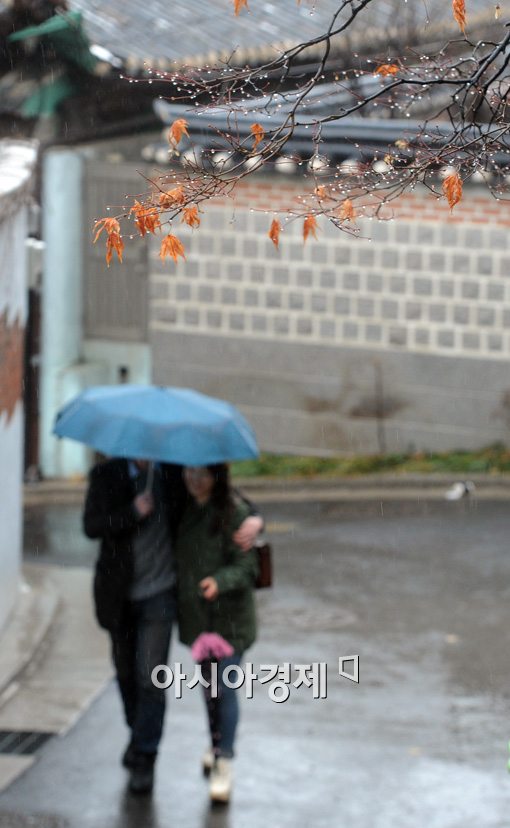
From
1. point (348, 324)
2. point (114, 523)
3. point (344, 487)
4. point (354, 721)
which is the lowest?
point (354, 721)

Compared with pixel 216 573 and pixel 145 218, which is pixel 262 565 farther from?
pixel 145 218

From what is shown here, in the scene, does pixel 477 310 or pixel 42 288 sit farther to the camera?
pixel 42 288

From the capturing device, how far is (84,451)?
14539 millimetres

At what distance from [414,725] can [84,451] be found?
7633 mm

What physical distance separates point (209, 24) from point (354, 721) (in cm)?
1067

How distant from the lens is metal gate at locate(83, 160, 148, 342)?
1488cm

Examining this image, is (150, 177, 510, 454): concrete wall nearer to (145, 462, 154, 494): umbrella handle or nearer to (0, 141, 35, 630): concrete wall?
(0, 141, 35, 630): concrete wall

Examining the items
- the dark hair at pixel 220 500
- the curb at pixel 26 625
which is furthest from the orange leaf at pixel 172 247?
the curb at pixel 26 625

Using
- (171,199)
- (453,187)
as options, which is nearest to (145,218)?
(171,199)

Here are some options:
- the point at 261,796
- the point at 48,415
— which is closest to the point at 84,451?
the point at 48,415

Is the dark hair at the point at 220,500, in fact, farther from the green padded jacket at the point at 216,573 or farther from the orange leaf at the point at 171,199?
the orange leaf at the point at 171,199

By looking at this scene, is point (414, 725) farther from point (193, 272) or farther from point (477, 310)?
point (193, 272)

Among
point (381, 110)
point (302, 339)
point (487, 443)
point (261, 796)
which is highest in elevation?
point (381, 110)

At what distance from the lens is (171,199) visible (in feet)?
15.1
